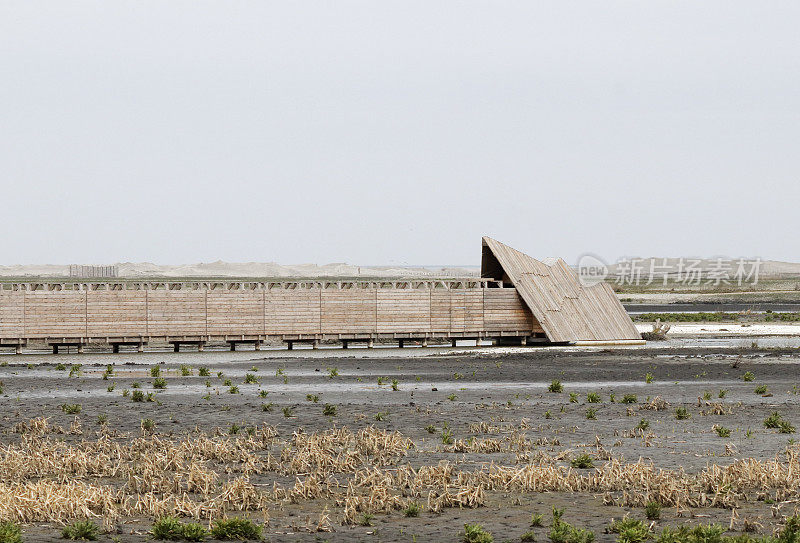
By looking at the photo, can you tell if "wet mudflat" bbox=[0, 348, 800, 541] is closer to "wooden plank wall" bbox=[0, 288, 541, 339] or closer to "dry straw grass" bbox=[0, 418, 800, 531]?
"dry straw grass" bbox=[0, 418, 800, 531]

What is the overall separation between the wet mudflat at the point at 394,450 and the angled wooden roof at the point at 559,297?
16799mm

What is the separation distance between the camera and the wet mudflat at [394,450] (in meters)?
14.5

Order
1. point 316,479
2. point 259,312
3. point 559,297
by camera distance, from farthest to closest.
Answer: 1. point 559,297
2. point 259,312
3. point 316,479

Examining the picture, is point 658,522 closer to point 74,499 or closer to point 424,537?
point 424,537

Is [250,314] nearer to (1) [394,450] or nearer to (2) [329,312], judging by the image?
(2) [329,312]

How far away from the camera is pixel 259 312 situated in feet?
173

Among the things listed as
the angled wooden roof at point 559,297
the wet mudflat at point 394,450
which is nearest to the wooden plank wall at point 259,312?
the angled wooden roof at point 559,297

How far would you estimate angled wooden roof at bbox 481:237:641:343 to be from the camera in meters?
55.1

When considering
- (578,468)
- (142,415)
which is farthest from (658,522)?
(142,415)

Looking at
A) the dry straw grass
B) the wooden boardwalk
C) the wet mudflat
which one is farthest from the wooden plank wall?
the dry straw grass

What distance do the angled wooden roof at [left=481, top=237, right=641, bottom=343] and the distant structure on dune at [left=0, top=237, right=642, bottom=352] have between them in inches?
2.3

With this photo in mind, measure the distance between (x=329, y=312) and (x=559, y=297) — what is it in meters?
11.4

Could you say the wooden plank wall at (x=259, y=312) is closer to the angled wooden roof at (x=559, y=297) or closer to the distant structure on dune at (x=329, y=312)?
the distant structure on dune at (x=329, y=312)

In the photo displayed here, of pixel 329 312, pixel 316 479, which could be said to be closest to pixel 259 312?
pixel 329 312
